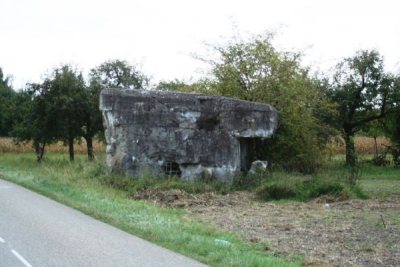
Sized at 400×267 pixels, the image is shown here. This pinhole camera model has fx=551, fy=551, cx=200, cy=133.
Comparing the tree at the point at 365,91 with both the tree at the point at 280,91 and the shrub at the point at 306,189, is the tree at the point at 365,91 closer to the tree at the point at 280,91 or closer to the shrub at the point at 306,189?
the tree at the point at 280,91

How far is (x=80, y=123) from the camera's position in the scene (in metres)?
34.4

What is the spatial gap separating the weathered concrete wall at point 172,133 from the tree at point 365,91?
15.9 metres

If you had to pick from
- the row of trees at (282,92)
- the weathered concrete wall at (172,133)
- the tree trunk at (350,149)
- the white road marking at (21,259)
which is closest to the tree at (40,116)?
the row of trees at (282,92)

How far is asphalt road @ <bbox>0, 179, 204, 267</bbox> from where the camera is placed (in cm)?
903

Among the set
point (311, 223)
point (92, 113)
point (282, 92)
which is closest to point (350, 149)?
point (282, 92)

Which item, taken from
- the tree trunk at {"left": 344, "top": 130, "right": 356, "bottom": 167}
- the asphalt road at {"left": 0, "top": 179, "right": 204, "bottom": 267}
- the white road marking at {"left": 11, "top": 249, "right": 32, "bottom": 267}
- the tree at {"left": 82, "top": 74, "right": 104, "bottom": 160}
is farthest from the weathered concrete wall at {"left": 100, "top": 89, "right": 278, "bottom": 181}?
the tree at {"left": 82, "top": 74, "right": 104, "bottom": 160}

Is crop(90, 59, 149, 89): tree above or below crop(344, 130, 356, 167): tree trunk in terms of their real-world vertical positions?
above

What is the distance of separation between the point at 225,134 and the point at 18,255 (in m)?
13.3

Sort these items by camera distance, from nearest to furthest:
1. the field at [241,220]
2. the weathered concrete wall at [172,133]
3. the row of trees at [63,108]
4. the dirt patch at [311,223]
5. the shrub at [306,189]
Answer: the field at [241,220] < the dirt patch at [311,223] < the shrub at [306,189] < the weathered concrete wall at [172,133] < the row of trees at [63,108]

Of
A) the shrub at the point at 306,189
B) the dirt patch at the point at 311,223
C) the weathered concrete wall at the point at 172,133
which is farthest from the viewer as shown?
the weathered concrete wall at the point at 172,133

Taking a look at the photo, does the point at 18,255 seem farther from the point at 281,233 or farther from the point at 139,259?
the point at 281,233

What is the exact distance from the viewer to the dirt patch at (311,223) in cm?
1029

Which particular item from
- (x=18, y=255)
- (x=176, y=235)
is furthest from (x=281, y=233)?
(x=18, y=255)

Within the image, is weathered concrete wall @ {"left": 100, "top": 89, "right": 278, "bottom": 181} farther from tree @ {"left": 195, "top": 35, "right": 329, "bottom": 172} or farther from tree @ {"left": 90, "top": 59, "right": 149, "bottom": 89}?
tree @ {"left": 90, "top": 59, "right": 149, "bottom": 89}
